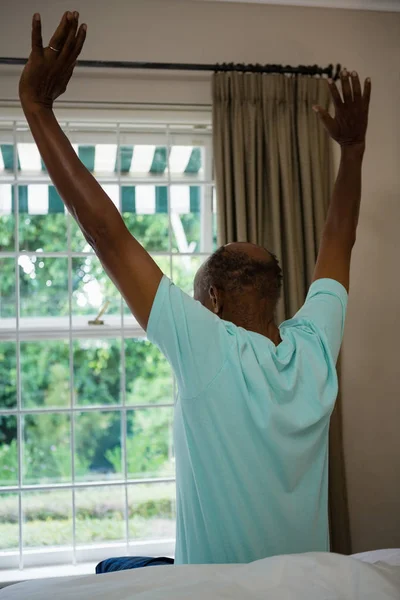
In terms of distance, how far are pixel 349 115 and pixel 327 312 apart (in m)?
0.56

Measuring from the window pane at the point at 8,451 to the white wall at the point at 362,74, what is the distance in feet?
5.46

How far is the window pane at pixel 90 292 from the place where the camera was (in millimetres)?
3594

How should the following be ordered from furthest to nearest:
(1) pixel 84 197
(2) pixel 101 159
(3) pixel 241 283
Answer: (2) pixel 101 159 < (3) pixel 241 283 < (1) pixel 84 197

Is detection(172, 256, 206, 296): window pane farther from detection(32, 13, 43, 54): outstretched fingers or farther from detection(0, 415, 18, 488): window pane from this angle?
detection(32, 13, 43, 54): outstretched fingers

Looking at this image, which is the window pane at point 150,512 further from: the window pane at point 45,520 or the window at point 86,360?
the window pane at point 45,520

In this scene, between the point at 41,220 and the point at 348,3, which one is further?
the point at 348,3

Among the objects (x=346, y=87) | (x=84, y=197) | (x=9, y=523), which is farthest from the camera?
(x=9, y=523)

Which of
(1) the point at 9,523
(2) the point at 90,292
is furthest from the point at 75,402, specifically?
(1) the point at 9,523

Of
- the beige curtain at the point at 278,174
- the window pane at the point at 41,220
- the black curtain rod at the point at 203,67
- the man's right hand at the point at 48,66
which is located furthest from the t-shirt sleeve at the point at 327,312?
the window pane at the point at 41,220

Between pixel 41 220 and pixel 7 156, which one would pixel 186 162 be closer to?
pixel 41 220

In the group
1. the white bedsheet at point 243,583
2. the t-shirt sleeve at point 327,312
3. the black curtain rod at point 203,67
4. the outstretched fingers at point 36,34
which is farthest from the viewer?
the black curtain rod at point 203,67

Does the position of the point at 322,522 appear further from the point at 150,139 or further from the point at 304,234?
the point at 150,139

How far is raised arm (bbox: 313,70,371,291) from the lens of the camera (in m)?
1.64

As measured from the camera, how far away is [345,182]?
1748mm
